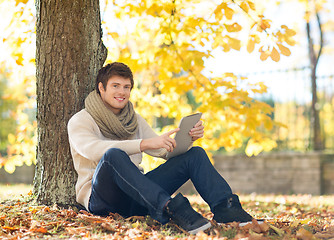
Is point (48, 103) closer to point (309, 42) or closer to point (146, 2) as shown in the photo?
point (146, 2)

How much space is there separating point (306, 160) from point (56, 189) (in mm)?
5950

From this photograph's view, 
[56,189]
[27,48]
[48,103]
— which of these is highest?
[27,48]

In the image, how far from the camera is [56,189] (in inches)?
143

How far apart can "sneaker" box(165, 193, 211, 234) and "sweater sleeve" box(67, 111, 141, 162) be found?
504 millimetres

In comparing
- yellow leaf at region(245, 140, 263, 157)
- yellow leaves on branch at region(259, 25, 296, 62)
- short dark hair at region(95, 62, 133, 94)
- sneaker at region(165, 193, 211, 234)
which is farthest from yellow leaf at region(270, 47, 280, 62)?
yellow leaf at region(245, 140, 263, 157)

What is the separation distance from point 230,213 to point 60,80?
193 cm

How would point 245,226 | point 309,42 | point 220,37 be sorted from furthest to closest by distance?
point 309,42
point 220,37
point 245,226

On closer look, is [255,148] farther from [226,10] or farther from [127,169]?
[127,169]

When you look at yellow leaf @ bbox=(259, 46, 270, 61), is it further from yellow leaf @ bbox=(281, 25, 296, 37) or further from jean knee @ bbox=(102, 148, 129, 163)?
jean knee @ bbox=(102, 148, 129, 163)

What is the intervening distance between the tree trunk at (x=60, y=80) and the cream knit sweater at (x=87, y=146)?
381mm

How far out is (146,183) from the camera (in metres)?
2.82

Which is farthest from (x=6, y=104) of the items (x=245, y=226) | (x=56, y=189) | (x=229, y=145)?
(x=245, y=226)

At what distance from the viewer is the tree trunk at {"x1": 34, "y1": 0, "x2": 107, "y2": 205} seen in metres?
3.67

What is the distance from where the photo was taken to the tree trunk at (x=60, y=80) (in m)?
3.67
